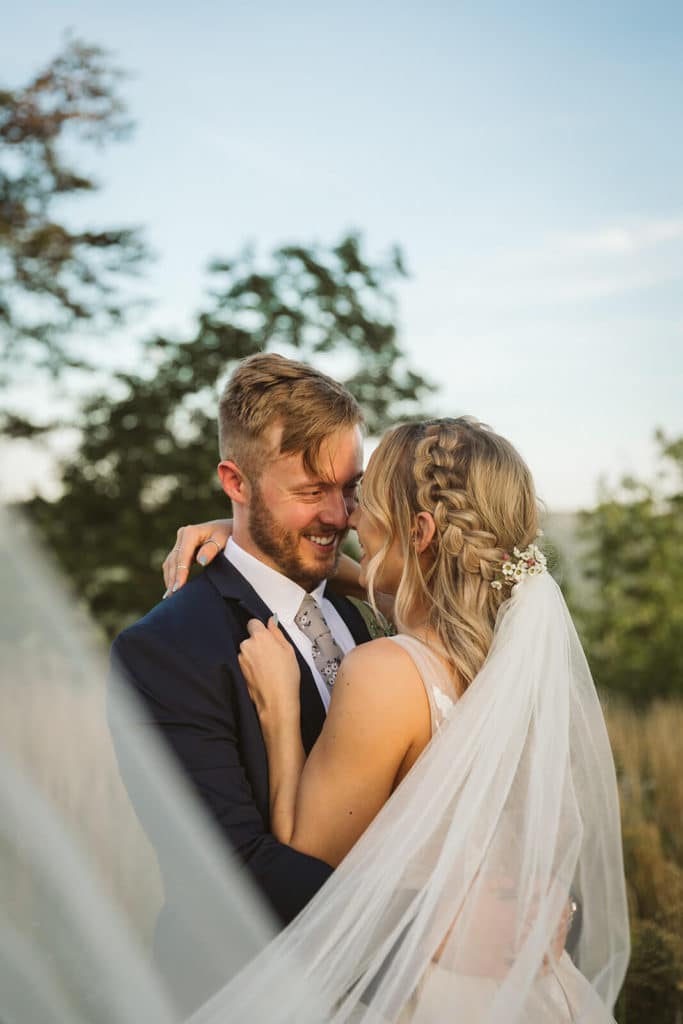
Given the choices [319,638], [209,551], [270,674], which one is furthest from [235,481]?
[270,674]

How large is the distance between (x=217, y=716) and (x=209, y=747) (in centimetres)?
9

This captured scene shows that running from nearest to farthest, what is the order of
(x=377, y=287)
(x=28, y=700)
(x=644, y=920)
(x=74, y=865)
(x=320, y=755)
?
(x=320, y=755)
(x=644, y=920)
(x=74, y=865)
(x=28, y=700)
(x=377, y=287)

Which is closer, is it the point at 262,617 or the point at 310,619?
the point at 262,617

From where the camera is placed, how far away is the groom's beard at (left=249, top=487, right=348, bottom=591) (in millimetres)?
3180

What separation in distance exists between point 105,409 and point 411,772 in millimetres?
8529

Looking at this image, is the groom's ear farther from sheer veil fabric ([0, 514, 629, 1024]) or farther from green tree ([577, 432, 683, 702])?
green tree ([577, 432, 683, 702])

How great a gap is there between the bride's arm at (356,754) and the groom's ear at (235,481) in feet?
2.77

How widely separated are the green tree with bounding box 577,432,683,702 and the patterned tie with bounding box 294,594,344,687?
806cm

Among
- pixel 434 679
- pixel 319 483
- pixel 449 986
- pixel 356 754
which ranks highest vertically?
pixel 319 483

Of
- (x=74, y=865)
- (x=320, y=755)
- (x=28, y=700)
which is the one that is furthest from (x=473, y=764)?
(x=28, y=700)

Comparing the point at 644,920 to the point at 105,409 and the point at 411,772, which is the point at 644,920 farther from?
the point at 105,409

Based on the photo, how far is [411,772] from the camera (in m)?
2.55

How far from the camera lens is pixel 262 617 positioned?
309cm

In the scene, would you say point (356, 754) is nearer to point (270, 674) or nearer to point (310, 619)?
point (270, 674)
